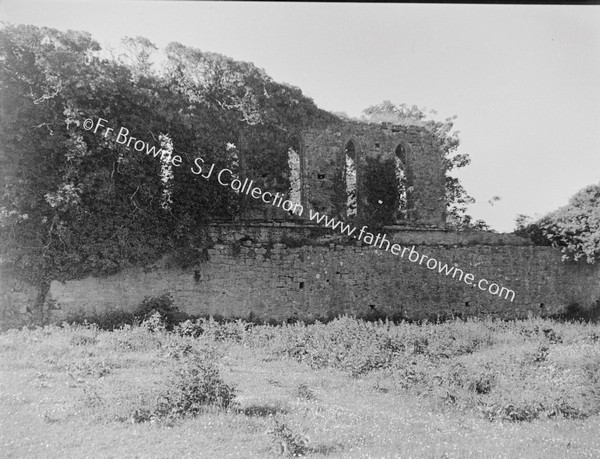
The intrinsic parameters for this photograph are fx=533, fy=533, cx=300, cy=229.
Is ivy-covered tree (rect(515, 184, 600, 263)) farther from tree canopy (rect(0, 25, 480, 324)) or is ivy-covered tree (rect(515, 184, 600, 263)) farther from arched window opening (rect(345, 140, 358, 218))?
tree canopy (rect(0, 25, 480, 324))

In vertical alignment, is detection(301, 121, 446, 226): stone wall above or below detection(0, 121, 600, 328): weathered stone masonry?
above

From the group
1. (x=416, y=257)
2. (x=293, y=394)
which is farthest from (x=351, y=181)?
(x=293, y=394)

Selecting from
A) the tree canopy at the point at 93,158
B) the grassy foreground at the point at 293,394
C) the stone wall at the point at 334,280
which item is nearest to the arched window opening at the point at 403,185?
the stone wall at the point at 334,280

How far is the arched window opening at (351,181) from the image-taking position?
18766 mm

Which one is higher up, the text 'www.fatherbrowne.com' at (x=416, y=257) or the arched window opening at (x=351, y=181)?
the arched window opening at (x=351, y=181)

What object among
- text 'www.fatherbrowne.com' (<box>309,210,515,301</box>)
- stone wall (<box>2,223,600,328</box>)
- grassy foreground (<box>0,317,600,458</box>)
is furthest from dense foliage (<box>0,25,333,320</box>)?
text 'www.fatherbrowne.com' (<box>309,210,515,301</box>)

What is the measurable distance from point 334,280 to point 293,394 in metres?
7.32

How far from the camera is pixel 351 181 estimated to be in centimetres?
2098

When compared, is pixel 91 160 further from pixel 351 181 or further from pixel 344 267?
pixel 351 181

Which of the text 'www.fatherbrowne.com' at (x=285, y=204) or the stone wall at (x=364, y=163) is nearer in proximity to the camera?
the text 'www.fatherbrowne.com' at (x=285, y=204)

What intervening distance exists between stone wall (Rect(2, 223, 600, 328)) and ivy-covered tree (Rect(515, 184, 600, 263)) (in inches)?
17.9

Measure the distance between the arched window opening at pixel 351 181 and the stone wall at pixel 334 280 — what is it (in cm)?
353

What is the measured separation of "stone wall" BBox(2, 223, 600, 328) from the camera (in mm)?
13383

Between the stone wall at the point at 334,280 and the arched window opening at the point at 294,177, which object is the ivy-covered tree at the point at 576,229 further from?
the arched window opening at the point at 294,177
